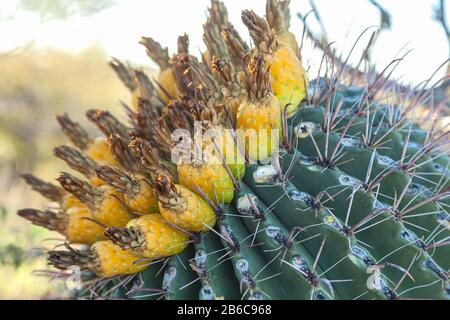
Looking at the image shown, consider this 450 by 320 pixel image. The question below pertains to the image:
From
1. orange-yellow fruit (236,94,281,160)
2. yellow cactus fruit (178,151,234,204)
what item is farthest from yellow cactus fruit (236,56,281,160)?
yellow cactus fruit (178,151,234,204)

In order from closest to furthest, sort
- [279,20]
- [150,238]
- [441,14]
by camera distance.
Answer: [150,238] < [279,20] < [441,14]

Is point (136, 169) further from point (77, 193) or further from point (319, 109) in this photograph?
point (319, 109)

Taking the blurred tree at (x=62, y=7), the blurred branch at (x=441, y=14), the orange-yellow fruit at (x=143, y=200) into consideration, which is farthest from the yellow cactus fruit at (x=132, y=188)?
the blurred tree at (x=62, y=7)

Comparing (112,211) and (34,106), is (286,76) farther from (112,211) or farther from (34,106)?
(34,106)

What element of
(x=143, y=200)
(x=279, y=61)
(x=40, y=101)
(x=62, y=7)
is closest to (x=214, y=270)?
(x=143, y=200)

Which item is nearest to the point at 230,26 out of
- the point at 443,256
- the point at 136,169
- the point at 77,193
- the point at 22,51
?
the point at 136,169

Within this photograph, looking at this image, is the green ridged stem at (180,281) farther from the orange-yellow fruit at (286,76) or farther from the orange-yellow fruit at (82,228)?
the orange-yellow fruit at (286,76)

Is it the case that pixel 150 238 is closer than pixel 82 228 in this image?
Yes
